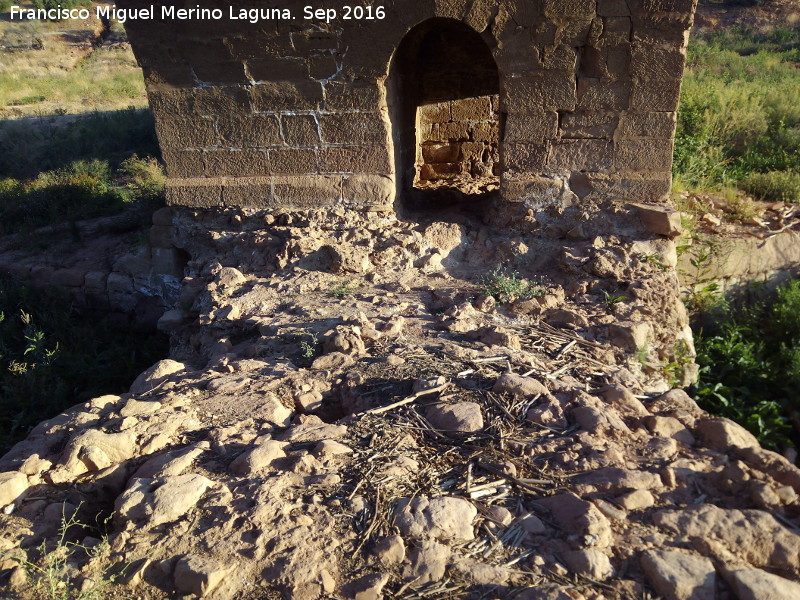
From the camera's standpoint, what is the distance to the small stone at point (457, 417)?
2.44m

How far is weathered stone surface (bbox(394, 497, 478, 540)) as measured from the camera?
1963 mm

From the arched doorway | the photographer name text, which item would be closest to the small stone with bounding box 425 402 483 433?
the photographer name text

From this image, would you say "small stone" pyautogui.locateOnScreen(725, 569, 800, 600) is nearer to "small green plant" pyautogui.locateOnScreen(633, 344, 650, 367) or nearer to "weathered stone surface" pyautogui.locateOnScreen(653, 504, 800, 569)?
"weathered stone surface" pyautogui.locateOnScreen(653, 504, 800, 569)

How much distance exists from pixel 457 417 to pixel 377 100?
2410 millimetres

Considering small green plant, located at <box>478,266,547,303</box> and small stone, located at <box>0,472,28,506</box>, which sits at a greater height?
small green plant, located at <box>478,266,547,303</box>

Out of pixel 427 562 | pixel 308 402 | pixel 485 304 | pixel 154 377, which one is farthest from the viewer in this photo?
pixel 485 304

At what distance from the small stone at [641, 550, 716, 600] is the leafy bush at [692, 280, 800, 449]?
1.84m

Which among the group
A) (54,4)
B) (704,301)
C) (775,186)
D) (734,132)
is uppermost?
(54,4)

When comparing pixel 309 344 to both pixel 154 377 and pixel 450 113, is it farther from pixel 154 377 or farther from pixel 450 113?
pixel 450 113

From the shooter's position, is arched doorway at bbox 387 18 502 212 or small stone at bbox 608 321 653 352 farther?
arched doorway at bbox 387 18 502 212

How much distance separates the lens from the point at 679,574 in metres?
1.77

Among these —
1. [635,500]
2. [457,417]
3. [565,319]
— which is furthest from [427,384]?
[565,319]

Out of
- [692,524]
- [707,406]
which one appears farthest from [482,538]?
[707,406]

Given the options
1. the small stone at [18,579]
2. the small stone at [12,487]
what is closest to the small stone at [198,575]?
the small stone at [18,579]
